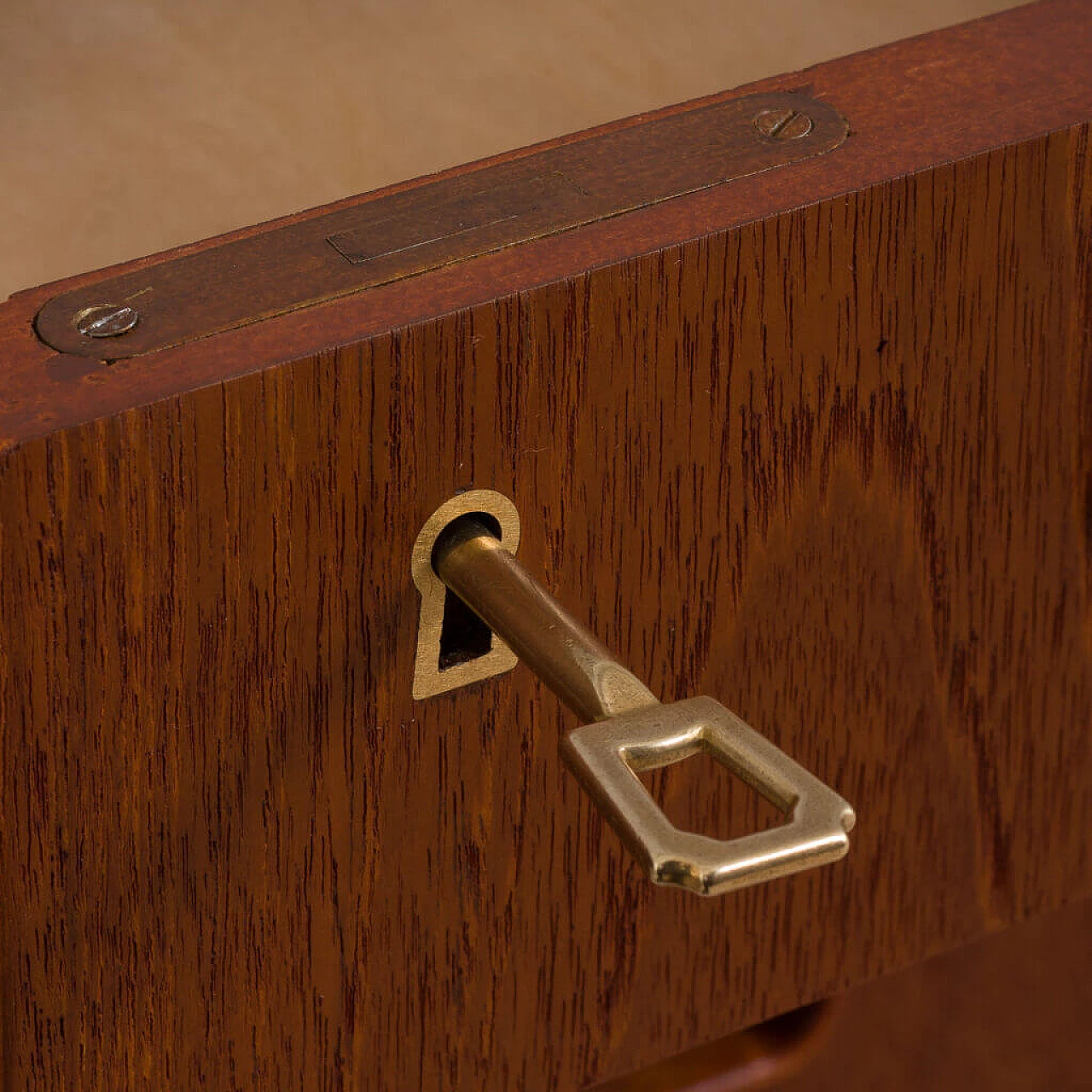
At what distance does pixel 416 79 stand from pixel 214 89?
0.16 ft

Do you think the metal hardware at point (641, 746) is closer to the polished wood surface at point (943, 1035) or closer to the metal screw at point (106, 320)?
the metal screw at point (106, 320)

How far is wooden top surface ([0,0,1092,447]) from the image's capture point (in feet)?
1.22

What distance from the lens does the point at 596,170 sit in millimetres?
428

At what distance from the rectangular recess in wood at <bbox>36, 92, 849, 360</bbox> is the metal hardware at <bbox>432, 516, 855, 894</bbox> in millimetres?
60

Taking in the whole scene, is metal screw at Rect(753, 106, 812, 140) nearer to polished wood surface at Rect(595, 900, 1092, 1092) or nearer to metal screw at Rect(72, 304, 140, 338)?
metal screw at Rect(72, 304, 140, 338)

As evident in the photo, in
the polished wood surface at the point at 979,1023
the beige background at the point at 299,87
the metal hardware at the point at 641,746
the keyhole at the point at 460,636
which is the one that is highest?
the beige background at the point at 299,87

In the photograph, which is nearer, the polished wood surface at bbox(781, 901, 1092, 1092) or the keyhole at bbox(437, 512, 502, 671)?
the keyhole at bbox(437, 512, 502, 671)

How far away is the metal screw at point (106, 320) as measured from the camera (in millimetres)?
384

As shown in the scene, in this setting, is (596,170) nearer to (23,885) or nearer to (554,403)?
(554,403)

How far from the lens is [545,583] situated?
0.44 meters

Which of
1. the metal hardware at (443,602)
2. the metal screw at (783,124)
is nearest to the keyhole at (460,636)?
the metal hardware at (443,602)

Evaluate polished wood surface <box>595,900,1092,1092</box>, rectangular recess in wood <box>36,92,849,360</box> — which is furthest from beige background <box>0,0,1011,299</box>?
polished wood surface <box>595,900,1092,1092</box>

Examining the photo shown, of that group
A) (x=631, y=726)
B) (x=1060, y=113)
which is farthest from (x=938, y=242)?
(x=631, y=726)

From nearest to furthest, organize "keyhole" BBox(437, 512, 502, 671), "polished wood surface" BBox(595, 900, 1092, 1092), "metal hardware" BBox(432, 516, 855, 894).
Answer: "metal hardware" BBox(432, 516, 855, 894)
"keyhole" BBox(437, 512, 502, 671)
"polished wood surface" BBox(595, 900, 1092, 1092)
